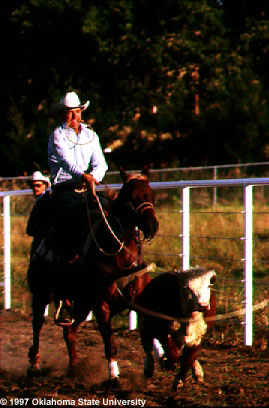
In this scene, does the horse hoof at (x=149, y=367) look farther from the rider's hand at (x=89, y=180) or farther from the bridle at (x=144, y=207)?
the rider's hand at (x=89, y=180)

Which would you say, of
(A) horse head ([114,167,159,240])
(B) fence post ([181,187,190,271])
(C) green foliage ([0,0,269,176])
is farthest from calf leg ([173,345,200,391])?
(C) green foliage ([0,0,269,176])

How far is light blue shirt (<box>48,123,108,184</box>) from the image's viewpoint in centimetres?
768

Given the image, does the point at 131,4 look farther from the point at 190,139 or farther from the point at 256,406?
the point at 256,406

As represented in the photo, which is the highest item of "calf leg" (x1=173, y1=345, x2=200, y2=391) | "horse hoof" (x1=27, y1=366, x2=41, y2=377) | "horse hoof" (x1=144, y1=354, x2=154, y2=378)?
"calf leg" (x1=173, y1=345, x2=200, y2=391)

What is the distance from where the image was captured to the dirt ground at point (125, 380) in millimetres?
6547

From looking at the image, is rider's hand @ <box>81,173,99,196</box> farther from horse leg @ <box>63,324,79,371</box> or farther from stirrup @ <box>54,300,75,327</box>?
horse leg @ <box>63,324,79,371</box>

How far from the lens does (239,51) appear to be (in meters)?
38.7

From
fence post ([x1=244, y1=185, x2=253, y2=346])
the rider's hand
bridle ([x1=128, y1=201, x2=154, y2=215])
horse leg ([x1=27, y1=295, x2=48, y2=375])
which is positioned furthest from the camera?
fence post ([x1=244, y1=185, x2=253, y2=346])

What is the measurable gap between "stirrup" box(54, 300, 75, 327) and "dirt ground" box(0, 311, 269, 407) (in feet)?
1.58

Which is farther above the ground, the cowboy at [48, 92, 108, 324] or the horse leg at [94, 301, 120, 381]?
the cowboy at [48, 92, 108, 324]

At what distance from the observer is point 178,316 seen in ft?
22.0

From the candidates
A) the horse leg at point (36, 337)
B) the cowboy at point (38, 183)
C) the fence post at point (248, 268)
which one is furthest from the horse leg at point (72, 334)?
the fence post at point (248, 268)

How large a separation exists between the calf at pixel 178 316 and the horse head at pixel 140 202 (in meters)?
0.52

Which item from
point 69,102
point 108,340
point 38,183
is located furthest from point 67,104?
point 108,340
